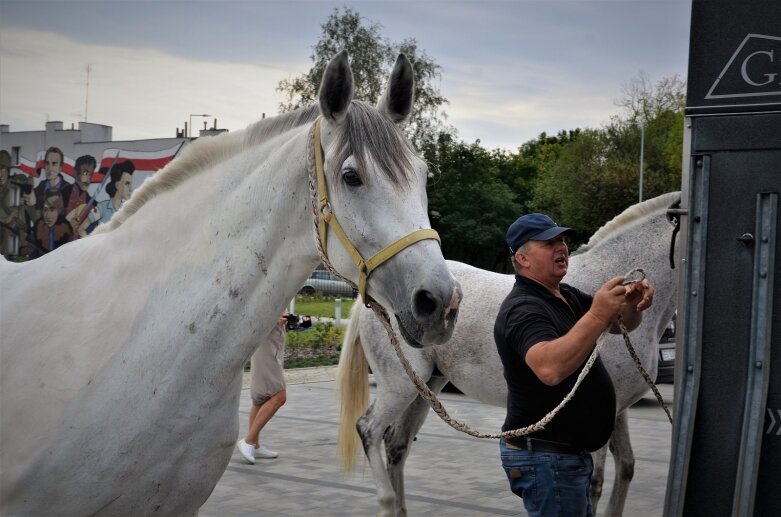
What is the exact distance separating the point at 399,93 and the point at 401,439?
381cm

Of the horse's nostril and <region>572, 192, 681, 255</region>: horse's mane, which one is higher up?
<region>572, 192, 681, 255</region>: horse's mane

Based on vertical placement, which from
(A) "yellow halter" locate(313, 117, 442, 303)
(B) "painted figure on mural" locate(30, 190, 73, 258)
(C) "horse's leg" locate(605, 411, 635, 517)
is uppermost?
(B) "painted figure on mural" locate(30, 190, 73, 258)

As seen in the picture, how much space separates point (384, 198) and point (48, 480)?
1.41m

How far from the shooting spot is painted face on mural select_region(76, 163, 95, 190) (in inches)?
1164

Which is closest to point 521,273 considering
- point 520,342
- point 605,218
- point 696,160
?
point 520,342

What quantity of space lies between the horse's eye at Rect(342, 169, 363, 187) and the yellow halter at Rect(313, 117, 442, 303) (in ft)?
0.32

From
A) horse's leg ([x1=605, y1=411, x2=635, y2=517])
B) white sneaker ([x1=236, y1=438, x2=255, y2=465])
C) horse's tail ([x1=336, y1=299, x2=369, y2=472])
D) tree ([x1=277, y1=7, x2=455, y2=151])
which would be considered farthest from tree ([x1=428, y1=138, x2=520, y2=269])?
horse's leg ([x1=605, y1=411, x2=635, y2=517])

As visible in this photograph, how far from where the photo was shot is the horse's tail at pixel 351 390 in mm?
6363

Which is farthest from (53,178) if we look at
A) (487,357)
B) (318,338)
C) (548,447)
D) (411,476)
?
(548,447)

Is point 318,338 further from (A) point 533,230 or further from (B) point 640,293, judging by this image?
(B) point 640,293

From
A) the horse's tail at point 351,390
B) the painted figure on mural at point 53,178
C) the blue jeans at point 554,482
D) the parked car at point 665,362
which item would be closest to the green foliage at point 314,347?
the parked car at point 665,362

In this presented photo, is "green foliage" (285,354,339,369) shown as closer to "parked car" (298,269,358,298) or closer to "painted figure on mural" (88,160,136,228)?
"painted figure on mural" (88,160,136,228)

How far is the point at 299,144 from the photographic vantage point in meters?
2.94

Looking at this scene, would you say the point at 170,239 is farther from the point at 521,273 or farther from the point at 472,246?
the point at 472,246
